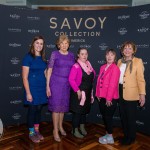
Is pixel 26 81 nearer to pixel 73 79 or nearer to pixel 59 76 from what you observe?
pixel 59 76

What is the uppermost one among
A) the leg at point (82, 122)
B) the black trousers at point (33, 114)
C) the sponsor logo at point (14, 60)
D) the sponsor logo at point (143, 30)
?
the sponsor logo at point (143, 30)

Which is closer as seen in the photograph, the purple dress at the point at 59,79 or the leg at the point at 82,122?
the purple dress at the point at 59,79

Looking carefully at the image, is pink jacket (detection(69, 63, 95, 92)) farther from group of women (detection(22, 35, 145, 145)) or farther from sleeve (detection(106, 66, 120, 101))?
sleeve (detection(106, 66, 120, 101))

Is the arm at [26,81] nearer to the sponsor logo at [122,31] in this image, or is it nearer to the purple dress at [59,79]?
the purple dress at [59,79]

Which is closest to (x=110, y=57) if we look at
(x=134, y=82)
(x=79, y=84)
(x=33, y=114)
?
(x=134, y=82)

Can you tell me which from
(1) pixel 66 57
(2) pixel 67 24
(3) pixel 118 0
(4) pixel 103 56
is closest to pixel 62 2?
(3) pixel 118 0

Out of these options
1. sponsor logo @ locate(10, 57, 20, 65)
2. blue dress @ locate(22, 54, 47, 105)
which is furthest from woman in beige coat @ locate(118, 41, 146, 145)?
sponsor logo @ locate(10, 57, 20, 65)

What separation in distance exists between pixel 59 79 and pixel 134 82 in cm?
109

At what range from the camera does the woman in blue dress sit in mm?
2908

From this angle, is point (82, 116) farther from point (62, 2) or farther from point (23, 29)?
point (62, 2)

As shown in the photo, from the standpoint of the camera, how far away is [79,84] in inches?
117

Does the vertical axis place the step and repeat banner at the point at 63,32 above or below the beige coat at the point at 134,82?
above

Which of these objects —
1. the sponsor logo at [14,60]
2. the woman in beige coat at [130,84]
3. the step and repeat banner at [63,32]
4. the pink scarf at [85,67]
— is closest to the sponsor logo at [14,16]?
the step and repeat banner at [63,32]

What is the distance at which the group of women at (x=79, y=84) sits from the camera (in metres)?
2.82
